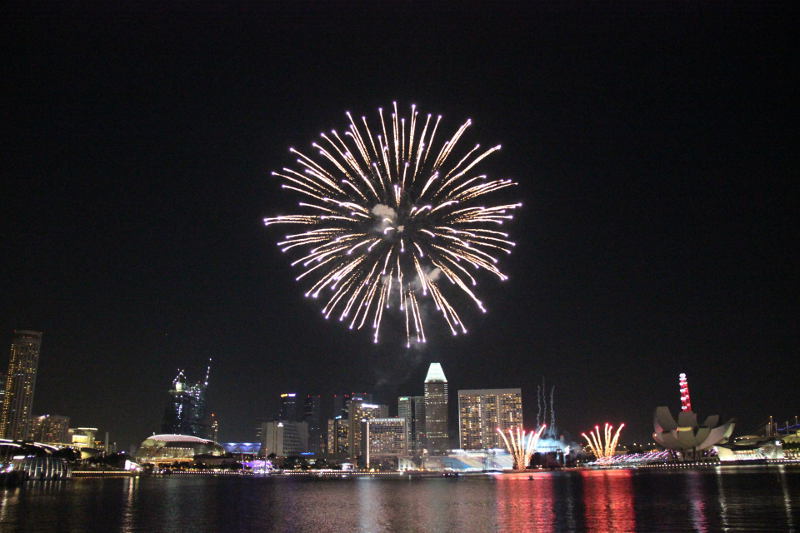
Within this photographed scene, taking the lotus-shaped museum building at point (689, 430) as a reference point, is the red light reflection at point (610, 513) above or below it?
below

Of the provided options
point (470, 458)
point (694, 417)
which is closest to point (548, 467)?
point (470, 458)

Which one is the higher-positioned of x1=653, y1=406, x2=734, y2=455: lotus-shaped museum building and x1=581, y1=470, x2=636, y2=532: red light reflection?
x1=653, y1=406, x2=734, y2=455: lotus-shaped museum building

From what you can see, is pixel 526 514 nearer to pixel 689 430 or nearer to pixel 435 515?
pixel 435 515

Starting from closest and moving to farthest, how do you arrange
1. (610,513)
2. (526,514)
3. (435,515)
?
(610,513) → (526,514) → (435,515)

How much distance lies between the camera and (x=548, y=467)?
7269 inches

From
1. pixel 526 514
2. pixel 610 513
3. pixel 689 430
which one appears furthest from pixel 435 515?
pixel 689 430

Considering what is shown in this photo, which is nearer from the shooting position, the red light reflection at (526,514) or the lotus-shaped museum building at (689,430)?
the red light reflection at (526,514)

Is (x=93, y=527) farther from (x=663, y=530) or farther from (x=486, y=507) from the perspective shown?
(x=663, y=530)

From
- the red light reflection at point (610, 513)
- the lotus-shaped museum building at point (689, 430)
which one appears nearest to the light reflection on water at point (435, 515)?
the red light reflection at point (610, 513)

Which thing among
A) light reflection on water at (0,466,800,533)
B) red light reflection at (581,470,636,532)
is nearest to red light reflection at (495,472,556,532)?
light reflection on water at (0,466,800,533)

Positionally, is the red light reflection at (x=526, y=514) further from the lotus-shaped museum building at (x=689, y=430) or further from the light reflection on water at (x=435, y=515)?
the lotus-shaped museum building at (x=689, y=430)

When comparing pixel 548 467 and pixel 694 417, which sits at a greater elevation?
pixel 694 417

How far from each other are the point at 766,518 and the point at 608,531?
394 inches

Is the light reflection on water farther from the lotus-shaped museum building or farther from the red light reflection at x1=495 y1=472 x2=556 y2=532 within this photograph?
the lotus-shaped museum building
